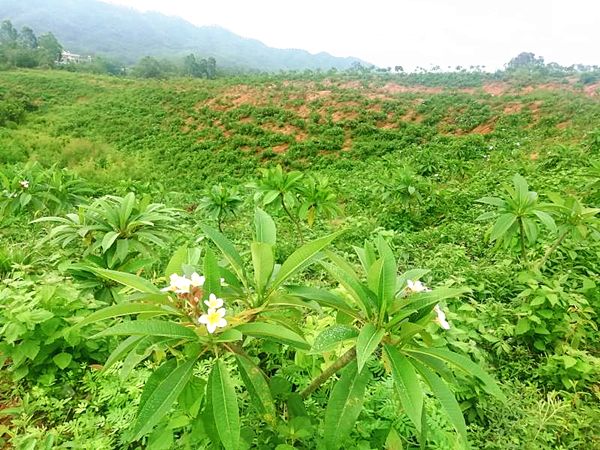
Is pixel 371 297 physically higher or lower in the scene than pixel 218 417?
higher

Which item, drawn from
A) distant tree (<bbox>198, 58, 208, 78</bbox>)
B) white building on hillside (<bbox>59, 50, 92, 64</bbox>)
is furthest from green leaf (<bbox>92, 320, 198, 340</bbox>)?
white building on hillside (<bbox>59, 50, 92, 64</bbox>)

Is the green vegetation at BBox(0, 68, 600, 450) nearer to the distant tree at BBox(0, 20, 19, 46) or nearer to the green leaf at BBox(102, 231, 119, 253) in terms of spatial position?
the green leaf at BBox(102, 231, 119, 253)

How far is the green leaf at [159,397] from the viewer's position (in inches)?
38.6

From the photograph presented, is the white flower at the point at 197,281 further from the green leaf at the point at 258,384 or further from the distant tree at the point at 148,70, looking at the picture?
the distant tree at the point at 148,70

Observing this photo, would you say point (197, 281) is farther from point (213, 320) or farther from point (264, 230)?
point (264, 230)

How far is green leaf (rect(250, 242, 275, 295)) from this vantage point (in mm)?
1276

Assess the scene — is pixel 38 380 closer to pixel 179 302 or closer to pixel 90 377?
pixel 90 377

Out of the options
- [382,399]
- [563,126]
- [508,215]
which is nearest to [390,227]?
[508,215]

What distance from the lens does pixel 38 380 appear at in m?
1.81

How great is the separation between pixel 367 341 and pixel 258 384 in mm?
360

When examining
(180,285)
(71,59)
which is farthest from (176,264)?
(71,59)

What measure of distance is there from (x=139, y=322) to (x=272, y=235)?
0.60m

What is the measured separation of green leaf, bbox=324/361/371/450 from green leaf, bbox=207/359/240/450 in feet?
0.83

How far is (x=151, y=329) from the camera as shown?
40.3 inches
